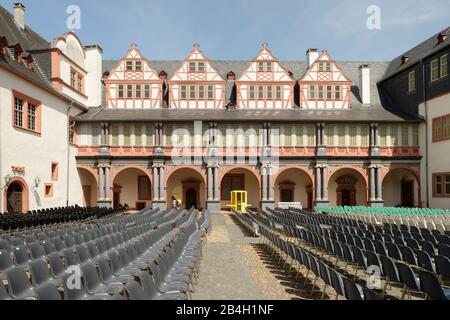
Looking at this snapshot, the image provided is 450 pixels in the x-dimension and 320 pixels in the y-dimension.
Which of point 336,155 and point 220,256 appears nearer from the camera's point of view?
point 220,256

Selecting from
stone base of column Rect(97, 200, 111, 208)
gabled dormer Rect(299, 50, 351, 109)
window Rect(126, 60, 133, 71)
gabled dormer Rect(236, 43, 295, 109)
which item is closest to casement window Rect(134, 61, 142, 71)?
window Rect(126, 60, 133, 71)

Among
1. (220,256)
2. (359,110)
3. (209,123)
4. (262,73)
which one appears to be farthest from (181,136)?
(220,256)

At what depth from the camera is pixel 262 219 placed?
20.5 m

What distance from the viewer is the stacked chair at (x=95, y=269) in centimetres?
631

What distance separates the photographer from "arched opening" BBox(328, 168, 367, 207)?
34906 millimetres

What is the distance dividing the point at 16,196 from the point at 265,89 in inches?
879

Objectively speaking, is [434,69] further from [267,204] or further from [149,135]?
[149,135]

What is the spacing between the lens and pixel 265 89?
34.3 metres

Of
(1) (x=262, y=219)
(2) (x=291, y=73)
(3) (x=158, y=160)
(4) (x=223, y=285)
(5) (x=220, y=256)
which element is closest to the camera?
(4) (x=223, y=285)

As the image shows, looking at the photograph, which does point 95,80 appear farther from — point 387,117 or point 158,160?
point 387,117

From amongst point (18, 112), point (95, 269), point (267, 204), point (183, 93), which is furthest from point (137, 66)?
point (95, 269)

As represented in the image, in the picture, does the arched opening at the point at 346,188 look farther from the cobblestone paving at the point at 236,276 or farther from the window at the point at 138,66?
the window at the point at 138,66

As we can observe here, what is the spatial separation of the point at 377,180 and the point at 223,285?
26891mm

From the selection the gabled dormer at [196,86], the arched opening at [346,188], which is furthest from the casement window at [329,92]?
the gabled dormer at [196,86]
